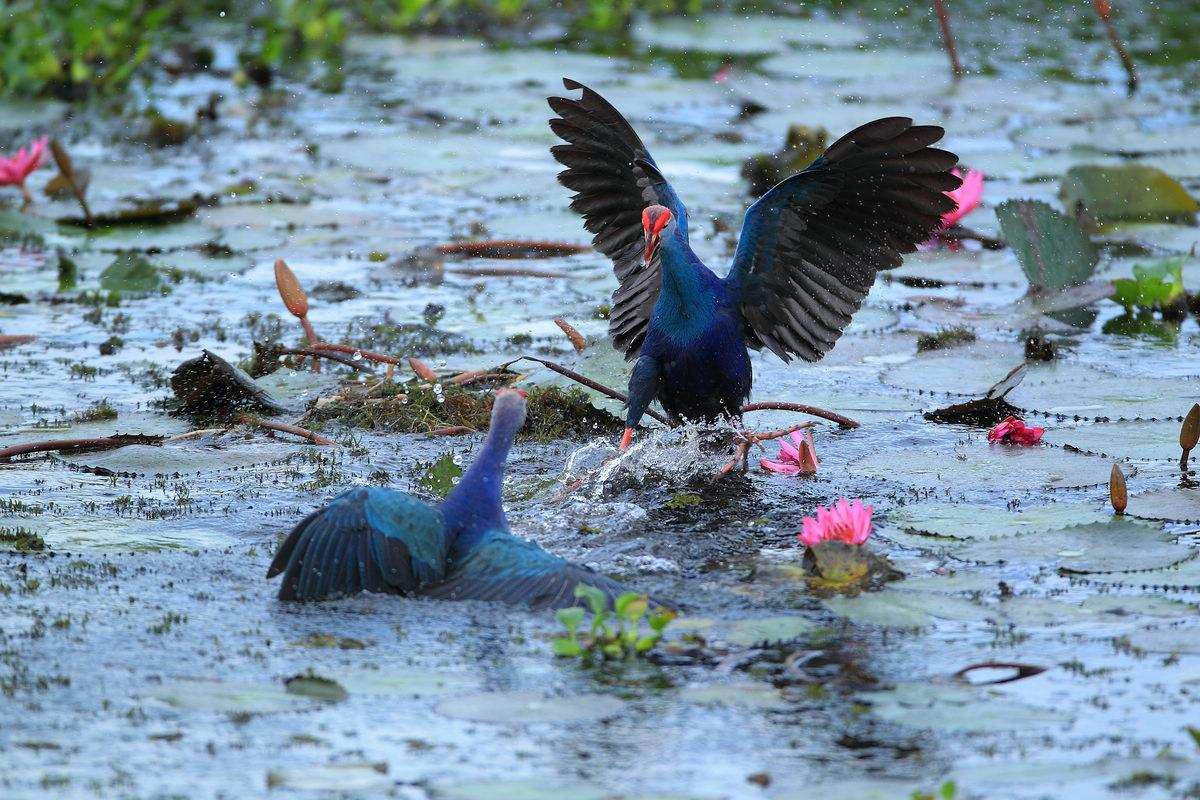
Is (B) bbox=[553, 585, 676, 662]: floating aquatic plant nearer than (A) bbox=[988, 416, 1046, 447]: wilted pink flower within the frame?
Yes

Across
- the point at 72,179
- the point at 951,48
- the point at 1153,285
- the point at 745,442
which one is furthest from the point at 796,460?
the point at 951,48

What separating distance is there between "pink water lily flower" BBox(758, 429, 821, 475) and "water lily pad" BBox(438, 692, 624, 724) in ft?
6.27

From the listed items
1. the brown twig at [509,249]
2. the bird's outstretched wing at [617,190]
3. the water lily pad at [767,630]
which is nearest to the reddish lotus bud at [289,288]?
the bird's outstretched wing at [617,190]

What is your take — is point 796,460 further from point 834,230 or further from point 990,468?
point 834,230

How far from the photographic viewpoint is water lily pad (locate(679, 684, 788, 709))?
3.58 m

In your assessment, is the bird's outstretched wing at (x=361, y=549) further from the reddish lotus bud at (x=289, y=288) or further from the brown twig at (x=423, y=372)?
the reddish lotus bud at (x=289, y=288)

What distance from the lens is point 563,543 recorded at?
188 inches

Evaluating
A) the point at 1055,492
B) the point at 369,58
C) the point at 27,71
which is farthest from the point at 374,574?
the point at 369,58

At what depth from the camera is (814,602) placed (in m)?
4.22

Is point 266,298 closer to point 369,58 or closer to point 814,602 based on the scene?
point 814,602

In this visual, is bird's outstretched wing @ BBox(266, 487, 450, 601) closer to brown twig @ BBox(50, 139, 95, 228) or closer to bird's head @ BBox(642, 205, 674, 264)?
bird's head @ BBox(642, 205, 674, 264)

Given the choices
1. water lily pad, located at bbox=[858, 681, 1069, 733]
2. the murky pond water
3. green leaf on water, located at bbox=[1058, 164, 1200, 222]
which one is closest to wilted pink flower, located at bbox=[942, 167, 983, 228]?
the murky pond water

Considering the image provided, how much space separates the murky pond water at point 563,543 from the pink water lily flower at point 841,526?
5.8 inches

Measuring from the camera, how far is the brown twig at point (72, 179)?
8172mm
